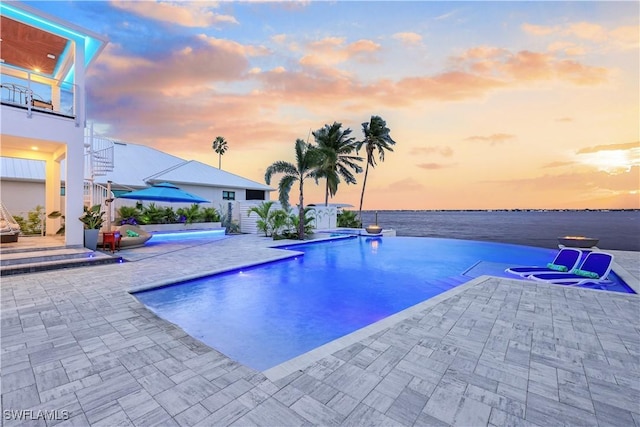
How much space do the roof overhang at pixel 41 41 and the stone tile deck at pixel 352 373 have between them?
850 centimetres

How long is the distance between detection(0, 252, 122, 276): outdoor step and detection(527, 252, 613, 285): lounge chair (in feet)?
41.5

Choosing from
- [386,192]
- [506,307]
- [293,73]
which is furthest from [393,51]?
[386,192]

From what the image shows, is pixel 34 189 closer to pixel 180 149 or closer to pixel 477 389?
pixel 180 149

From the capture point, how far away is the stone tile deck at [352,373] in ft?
7.38

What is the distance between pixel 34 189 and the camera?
15719 millimetres

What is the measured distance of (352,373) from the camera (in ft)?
Result: 9.31

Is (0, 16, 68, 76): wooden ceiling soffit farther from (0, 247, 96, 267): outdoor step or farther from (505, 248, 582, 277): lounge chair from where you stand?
(505, 248, 582, 277): lounge chair

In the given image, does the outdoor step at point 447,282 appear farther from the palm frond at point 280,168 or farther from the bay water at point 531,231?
the bay water at point 531,231

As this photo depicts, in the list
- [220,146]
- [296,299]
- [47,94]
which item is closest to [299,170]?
[296,299]

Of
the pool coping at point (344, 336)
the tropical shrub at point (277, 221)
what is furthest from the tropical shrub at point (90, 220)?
the tropical shrub at point (277, 221)

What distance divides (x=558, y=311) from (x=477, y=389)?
3.43 meters

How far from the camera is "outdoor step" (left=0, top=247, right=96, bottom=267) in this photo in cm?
707

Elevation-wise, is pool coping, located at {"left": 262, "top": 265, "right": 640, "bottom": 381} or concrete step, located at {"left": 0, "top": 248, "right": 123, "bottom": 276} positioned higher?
concrete step, located at {"left": 0, "top": 248, "right": 123, "bottom": 276}

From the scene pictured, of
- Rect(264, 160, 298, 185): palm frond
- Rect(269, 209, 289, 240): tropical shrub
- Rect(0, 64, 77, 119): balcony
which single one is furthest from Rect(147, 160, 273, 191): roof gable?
Rect(0, 64, 77, 119): balcony
